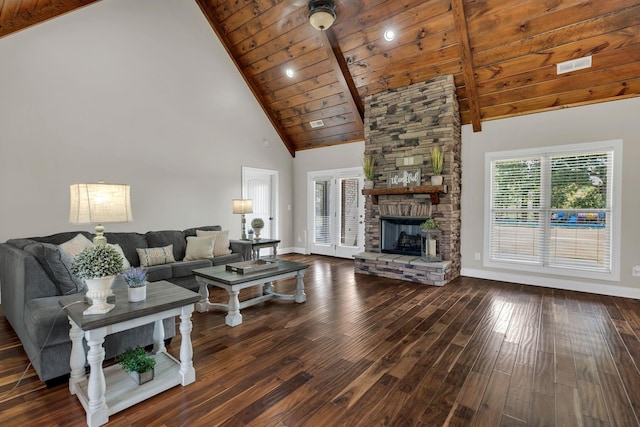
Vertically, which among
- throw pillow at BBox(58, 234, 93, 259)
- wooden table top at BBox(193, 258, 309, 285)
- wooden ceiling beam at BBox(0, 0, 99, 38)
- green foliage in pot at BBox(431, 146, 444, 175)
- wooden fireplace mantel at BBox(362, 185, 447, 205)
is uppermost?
wooden ceiling beam at BBox(0, 0, 99, 38)

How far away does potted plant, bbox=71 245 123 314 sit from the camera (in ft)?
5.83

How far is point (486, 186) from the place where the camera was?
499cm

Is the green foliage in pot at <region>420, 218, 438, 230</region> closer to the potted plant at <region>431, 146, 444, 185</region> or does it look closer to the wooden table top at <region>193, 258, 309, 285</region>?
the potted plant at <region>431, 146, 444, 185</region>

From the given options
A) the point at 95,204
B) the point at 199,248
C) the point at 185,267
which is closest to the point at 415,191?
the point at 199,248

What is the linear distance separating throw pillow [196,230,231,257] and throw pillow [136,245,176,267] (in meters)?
0.60

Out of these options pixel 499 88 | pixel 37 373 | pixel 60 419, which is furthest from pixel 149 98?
pixel 499 88

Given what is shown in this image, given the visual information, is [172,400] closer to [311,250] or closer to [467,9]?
[467,9]

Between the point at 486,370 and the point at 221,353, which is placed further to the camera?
the point at 221,353

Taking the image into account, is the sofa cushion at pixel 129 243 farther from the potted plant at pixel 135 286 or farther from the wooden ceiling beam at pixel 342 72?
the wooden ceiling beam at pixel 342 72

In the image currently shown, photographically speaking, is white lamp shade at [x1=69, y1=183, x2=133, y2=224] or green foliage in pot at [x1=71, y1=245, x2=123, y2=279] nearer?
green foliage in pot at [x1=71, y1=245, x2=123, y2=279]

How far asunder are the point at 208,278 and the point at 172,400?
1482 mm

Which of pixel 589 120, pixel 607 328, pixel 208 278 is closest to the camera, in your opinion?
pixel 607 328

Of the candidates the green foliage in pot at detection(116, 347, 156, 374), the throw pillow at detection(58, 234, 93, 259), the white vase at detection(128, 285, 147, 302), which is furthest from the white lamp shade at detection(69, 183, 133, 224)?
the throw pillow at detection(58, 234, 93, 259)

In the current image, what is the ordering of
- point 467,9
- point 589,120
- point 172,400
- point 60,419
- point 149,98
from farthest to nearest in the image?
1. point 149,98
2. point 589,120
3. point 467,9
4. point 172,400
5. point 60,419
